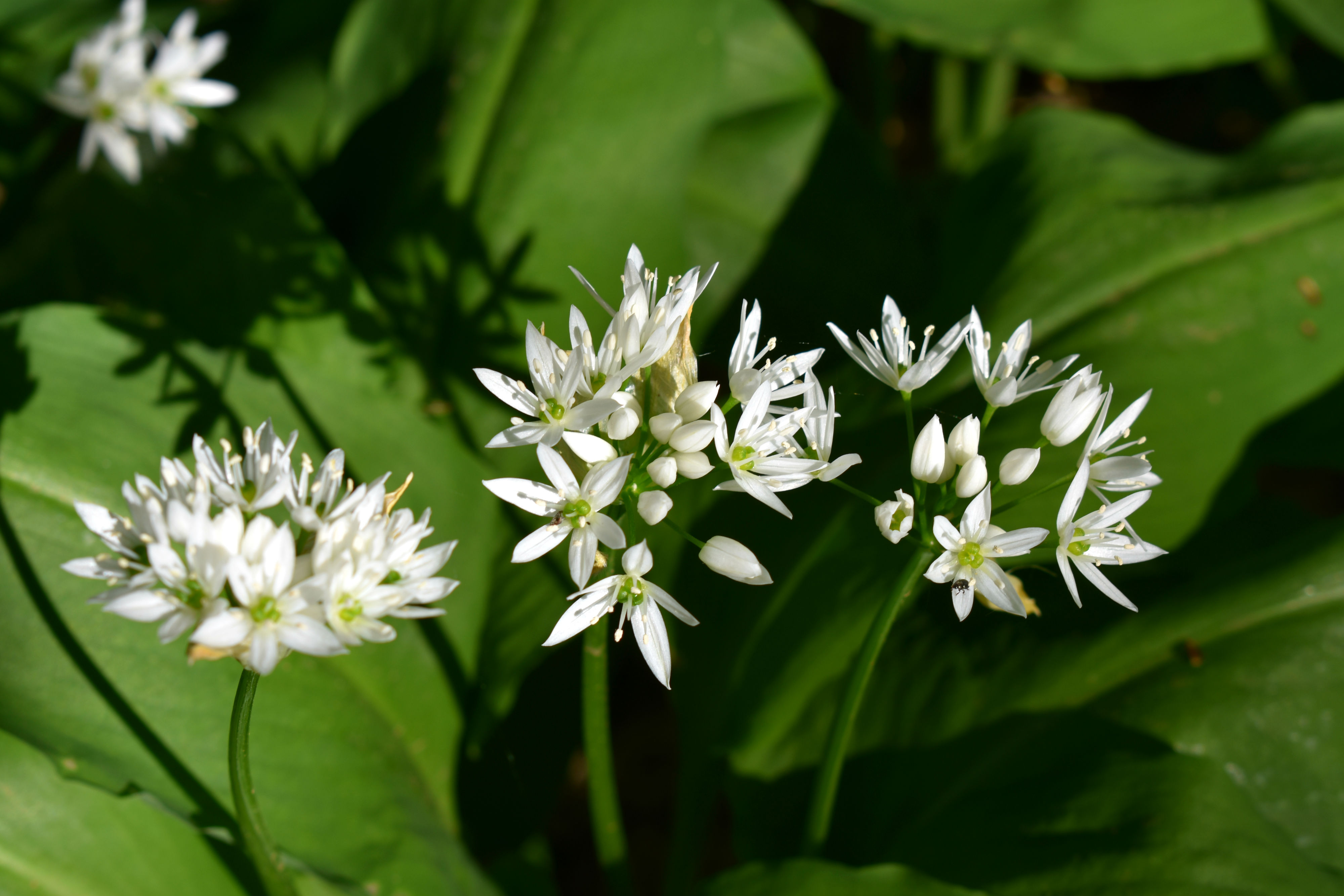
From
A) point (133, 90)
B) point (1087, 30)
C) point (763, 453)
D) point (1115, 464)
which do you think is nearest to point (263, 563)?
point (763, 453)

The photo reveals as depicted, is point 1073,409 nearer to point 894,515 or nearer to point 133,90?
point 894,515

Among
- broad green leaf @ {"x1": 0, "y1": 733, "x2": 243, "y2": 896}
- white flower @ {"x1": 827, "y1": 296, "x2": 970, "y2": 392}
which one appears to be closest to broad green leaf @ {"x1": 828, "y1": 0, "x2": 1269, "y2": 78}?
white flower @ {"x1": 827, "y1": 296, "x2": 970, "y2": 392}

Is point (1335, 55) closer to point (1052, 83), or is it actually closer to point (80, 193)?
point (1052, 83)

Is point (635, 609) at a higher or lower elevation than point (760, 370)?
lower

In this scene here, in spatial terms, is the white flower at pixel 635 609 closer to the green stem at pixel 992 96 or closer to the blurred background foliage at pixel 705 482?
the blurred background foliage at pixel 705 482

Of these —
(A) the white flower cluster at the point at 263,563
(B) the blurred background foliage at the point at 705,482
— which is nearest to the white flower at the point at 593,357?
(A) the white flower cluster at the point at 263,563

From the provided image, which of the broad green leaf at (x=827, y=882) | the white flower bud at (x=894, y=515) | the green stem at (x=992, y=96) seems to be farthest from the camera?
the green stem at (x=992, y=96)
